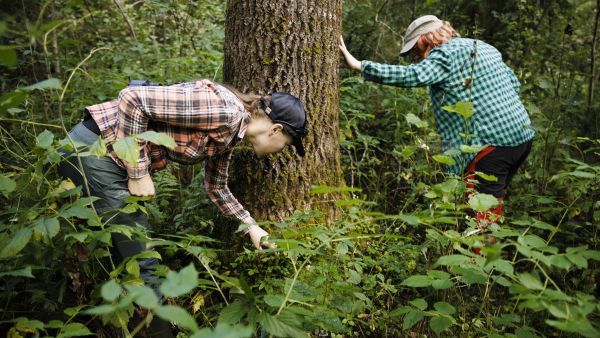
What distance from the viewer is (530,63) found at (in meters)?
5.42

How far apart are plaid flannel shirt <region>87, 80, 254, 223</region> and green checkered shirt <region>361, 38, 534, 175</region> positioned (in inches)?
51.1

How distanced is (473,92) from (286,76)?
4.43ft

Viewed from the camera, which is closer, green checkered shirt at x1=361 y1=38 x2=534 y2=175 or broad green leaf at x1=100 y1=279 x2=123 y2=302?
broad green leaf at x1=100 y1=279 x2=123 y2=302

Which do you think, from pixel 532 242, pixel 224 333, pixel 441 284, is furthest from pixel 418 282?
pixel 224 333

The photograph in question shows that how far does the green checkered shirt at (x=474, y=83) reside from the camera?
324 centimetres

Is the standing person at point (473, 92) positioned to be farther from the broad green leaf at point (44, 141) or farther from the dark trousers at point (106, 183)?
the broad green leaf at point (44, 141)

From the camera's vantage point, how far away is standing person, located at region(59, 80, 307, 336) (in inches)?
91.5

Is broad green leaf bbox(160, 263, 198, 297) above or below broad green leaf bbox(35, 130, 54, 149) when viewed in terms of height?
above

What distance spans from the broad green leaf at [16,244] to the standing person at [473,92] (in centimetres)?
234

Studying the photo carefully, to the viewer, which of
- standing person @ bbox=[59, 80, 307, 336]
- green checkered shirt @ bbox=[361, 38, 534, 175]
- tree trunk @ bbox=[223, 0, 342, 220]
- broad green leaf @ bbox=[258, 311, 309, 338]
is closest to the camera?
broad green leaf @ bbox=[258, 311, 309, 338]

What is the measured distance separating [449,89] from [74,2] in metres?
2.58

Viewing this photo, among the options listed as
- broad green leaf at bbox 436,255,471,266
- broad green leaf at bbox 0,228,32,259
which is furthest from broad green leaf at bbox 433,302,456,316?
broad green leaf at bbox 0,228,32,259

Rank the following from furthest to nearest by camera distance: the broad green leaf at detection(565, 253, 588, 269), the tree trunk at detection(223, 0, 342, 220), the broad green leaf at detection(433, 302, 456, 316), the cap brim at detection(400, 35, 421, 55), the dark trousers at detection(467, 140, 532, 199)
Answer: the cap brim at detection(400, 35, 421, 55)
the dark trousers at detection(467, 140, 532, 199)
the tree trunk at detection(223, 0, 342, 220)
the broad green leaf at detection(433, 302, 456, 316)
the broad green leaf at detection(565, 253, 588, 269)

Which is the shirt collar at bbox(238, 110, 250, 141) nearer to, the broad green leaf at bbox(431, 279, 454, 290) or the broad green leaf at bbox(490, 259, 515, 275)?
the broad green leaf at bbox(431, 279, 454, 290)
